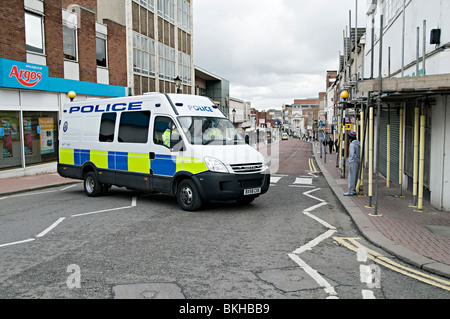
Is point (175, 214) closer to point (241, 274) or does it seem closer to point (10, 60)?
point (241, 274)

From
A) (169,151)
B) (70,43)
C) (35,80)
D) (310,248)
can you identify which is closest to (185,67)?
(70,43)

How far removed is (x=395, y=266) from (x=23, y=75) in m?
16.5

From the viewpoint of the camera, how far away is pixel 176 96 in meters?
10.2

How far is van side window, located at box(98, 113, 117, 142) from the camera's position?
1133 cm

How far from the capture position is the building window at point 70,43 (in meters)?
20.5

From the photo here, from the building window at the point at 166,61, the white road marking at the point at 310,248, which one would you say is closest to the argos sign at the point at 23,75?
the white road marking at the point at 310,248

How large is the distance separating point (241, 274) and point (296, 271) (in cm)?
73

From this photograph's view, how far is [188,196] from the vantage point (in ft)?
31.5

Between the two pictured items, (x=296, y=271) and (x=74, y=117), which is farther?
(x=74, y=117)

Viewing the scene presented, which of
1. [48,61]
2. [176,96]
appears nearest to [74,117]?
[176,96]

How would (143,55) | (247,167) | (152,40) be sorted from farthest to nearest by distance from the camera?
(152,40) → (143,55) → (247,167)

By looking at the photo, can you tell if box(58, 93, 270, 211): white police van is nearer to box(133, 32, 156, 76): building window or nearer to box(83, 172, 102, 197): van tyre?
box(83, 172, 102, 197): van tyre

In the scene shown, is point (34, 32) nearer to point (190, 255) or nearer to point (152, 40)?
point (152, 40)

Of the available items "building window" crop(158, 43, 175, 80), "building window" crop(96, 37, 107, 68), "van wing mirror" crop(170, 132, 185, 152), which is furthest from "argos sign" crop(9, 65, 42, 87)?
"building window" crop(158, 43, 175, 80)
